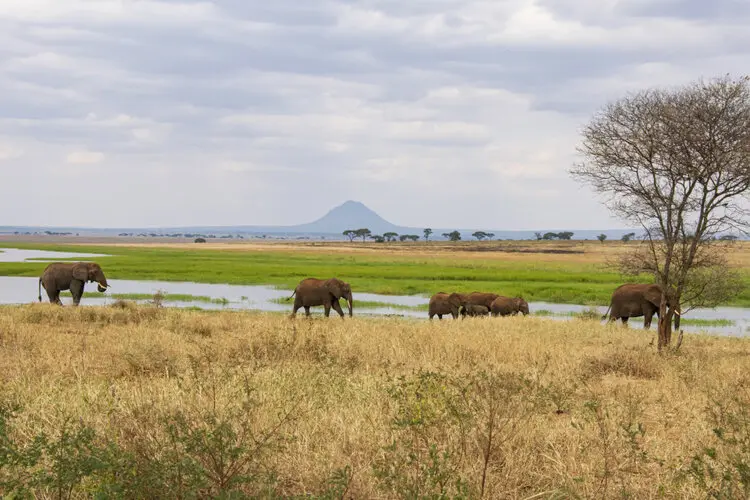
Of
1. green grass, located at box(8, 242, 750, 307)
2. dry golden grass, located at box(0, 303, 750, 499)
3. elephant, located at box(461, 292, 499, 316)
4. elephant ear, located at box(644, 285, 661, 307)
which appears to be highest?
elephant ear, located at box(644, 285, 661, 307)

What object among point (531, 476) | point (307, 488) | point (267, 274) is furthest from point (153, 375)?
point (267, 274)

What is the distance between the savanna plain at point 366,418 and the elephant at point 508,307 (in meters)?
10.6

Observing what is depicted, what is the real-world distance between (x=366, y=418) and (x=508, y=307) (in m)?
19.8

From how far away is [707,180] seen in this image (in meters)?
13.2

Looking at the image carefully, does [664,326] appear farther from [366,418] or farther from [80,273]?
[80,273]

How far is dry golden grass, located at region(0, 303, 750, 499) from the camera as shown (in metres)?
5.49

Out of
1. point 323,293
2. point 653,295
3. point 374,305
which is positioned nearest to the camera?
point 653,295

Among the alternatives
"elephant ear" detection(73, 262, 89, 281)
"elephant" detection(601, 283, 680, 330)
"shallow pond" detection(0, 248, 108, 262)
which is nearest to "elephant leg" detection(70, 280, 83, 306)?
"elephant ear" detection(73, 262, 89, 281)

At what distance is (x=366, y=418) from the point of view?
6793 mm

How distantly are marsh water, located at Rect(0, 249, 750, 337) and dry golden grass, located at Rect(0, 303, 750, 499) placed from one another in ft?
51.6

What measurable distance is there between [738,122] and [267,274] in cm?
4283

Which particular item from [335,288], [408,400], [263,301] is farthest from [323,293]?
[408,400]

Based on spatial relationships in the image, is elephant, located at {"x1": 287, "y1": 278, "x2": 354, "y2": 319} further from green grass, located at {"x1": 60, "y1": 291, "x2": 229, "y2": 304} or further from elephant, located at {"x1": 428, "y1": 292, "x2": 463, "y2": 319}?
green grass, located at {"x1": 60, "y1": 291, "x2": 229, "y2": 304}

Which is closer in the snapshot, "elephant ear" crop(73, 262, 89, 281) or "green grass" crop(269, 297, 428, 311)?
"elephant ear" crop(73, 262, 89, 281)
